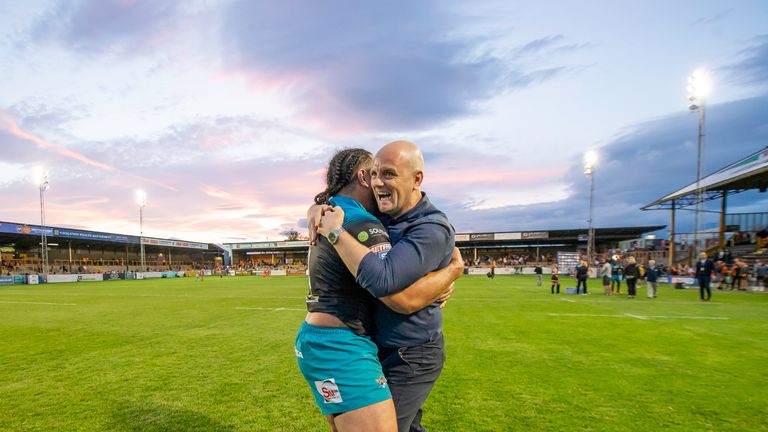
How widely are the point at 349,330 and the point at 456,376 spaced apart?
4762 mm

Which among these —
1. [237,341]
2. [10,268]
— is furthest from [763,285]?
[10,268]

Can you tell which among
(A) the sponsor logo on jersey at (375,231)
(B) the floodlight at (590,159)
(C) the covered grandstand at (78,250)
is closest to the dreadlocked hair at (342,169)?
(A) the sponsor logo on jersey at (375,231)

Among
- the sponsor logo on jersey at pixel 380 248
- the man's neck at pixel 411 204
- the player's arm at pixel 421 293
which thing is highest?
the man's neck at pixel 411 204

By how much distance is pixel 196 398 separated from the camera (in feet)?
17.7

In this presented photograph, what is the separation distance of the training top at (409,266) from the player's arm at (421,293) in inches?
1.8

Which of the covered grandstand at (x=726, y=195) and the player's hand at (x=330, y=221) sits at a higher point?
the covered grandstand at (x=726, y=195)

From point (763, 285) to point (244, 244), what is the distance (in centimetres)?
7902

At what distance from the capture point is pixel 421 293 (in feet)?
6.58

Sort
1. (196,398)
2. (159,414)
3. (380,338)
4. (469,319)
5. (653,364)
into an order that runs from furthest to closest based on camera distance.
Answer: (469,319), (653,364), (196,398), (159,414), (380,338)

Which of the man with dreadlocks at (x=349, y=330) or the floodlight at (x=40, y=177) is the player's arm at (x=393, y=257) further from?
the floodlight at (x=40, y=177)

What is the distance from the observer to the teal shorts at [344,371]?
2014 mm

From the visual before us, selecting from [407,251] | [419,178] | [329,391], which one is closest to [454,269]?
[407,251]

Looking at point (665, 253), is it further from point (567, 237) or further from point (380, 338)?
point (380, 338)

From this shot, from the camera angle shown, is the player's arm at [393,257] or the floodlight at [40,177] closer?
the player's arm at [393,257]
